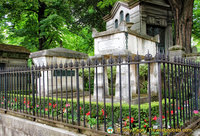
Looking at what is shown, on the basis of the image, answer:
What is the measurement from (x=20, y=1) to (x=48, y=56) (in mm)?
8073

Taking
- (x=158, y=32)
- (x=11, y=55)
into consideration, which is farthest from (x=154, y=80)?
(x=11, y=55)

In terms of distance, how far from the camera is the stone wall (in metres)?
3.58

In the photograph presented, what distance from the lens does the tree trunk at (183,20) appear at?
11.9 m

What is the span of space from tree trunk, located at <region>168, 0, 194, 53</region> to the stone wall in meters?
11.1

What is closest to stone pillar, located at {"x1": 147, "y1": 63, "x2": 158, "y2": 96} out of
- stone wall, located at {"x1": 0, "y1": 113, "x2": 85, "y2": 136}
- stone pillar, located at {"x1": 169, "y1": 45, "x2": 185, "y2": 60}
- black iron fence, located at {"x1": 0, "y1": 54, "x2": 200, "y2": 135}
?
black iron fence, located at {"x1": 0, "y1": 54, "x2": 200, "y2": 135}

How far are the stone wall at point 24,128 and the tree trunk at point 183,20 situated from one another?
1115 centimetres

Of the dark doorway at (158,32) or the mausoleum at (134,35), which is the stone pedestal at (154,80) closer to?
the mausoleum at (134,35)

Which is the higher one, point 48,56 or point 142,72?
point 48,56

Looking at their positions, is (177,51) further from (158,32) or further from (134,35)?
(158,32)

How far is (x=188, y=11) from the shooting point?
1205 cm

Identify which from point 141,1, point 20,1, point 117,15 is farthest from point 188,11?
point 20,1

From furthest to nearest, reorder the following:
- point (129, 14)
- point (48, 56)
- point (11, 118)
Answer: point (129, 14) → point (48, 56) → point (11, 118)

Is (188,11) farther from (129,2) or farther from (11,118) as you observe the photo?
(11,118)

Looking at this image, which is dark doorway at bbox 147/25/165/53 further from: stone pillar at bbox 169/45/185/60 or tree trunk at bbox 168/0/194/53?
stone pillar at bbox 169/45/185/60
